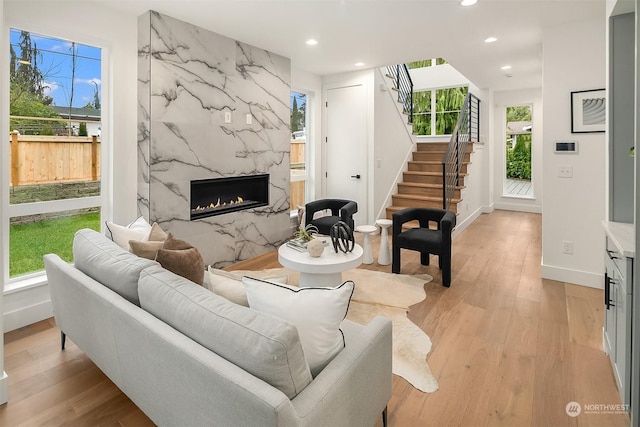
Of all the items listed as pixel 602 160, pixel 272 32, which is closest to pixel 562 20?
pixel 602 160

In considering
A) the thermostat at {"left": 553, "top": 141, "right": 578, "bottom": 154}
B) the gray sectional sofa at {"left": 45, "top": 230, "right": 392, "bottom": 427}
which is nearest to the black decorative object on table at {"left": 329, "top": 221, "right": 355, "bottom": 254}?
the gray sectional sofa at {"left": 45, "top": 230, "right": 392, "bottom": 427}

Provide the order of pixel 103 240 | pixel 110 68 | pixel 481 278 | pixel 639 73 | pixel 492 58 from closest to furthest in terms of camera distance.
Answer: pixel 639 73
pixel 103 240
pixel 110 68
pixel 481 278
pixel 492 58

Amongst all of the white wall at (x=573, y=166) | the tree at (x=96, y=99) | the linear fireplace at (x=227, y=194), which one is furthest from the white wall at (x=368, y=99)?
the tree at (x=96, y=99)

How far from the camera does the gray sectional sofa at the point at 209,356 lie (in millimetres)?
1134

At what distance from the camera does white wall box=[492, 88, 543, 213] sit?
25.6 ft

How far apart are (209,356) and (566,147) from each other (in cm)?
403

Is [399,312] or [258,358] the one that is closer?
[258,358]

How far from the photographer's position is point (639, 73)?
5.31 feet

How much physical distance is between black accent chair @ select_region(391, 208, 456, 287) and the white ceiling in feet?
6.57

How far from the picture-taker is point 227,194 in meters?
4.55

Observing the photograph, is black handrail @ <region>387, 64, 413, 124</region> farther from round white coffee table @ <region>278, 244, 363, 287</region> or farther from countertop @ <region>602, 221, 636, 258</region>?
countertop @ <region>602, 221, 636, 258</region>

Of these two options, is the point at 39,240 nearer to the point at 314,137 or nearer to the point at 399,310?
the point at 399,310

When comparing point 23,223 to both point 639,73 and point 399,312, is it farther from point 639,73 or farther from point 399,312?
point 639,73

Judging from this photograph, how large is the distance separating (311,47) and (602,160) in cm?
346
